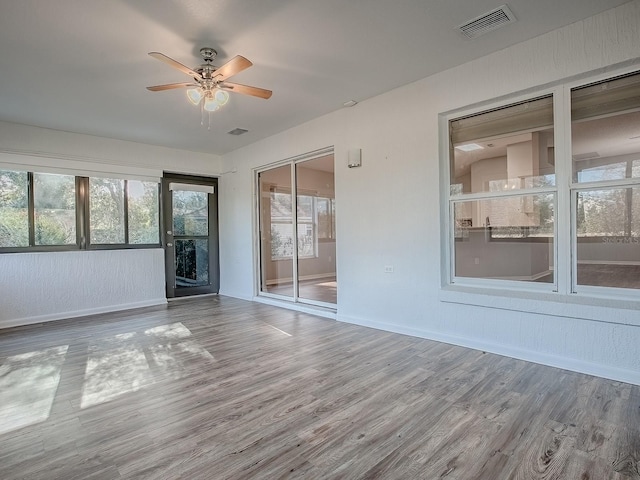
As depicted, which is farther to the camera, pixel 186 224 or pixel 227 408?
pixel 186 224

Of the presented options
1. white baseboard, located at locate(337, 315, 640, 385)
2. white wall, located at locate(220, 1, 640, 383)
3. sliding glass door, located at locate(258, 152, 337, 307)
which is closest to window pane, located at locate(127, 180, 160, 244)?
sliding glass door, located at locate(258, 152, 337, 307)

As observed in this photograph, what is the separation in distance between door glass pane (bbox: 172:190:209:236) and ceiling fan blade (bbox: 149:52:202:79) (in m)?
3.92

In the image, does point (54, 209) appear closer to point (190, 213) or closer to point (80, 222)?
point (80, 222)

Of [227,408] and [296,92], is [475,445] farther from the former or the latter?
[296,92]

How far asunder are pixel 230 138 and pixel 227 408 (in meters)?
4.55

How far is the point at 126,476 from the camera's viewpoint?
64.5 inches

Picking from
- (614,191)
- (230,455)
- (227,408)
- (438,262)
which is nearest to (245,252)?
A: (438,262)

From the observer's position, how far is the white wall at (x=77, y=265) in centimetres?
474

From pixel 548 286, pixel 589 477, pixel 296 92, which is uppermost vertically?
pixel 296 92

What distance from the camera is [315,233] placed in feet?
18.8

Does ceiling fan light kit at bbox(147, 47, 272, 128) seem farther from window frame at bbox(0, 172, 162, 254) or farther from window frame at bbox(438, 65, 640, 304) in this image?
window frame at bbox(0, 172, 162, 254)

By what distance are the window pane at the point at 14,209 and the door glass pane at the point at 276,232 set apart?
346 centimetres

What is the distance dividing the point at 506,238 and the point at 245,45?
3.05 metres

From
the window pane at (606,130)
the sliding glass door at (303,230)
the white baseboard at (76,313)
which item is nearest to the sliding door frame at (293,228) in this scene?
the sliding glass door at (303,230)
